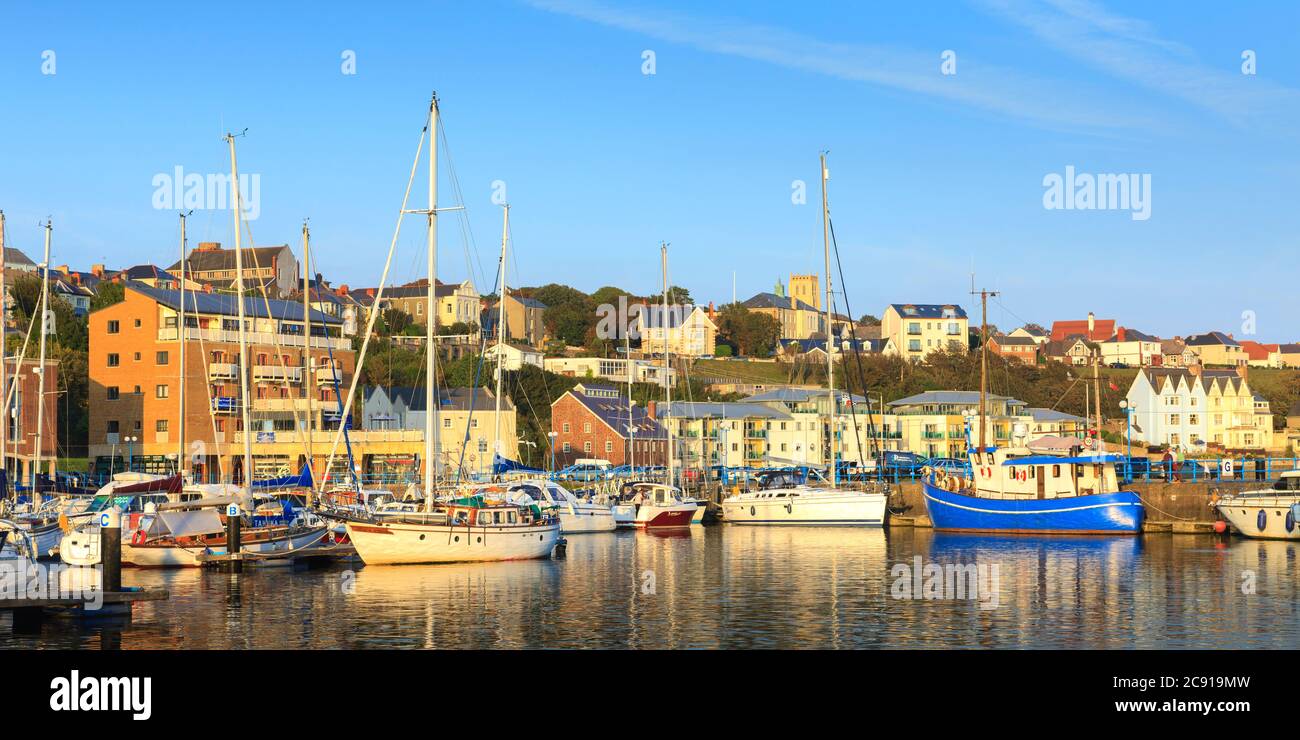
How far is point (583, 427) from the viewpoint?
4621 inches

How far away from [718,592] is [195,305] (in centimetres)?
5756

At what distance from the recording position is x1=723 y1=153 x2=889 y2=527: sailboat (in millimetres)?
72188

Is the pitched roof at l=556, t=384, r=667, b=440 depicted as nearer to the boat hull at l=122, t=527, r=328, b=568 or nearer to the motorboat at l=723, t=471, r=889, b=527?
the motorboat at l=723, t=471, r=889, b=527

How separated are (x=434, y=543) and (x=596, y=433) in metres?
68.4

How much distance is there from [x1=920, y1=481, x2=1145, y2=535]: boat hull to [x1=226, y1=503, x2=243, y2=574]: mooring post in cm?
3618

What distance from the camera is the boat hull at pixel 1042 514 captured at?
6444 cm

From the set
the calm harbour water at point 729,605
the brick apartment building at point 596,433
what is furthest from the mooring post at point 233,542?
the brick apartment building at point 596,433

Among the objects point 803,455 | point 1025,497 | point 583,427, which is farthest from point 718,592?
point 803,455

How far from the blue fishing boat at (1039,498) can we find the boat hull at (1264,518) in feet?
14.4

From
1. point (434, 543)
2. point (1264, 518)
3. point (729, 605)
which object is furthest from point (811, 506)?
point (729, 605)

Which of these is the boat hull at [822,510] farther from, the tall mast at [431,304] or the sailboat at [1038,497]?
the tall mast at [431,304]

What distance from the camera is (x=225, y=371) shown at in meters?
95.5

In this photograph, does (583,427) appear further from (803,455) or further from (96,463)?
(96,463)

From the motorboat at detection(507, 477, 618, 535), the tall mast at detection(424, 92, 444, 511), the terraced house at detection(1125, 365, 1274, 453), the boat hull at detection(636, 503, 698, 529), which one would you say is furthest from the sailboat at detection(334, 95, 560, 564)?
the terraced house at detection(1125, 365, 1274, 453)
